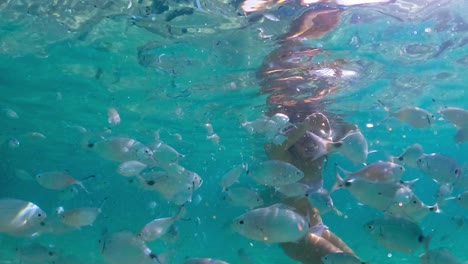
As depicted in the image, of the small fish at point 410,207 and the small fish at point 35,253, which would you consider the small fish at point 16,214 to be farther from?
the small fish at point 410,207

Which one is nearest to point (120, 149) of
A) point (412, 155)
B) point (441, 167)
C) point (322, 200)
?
point (322, 200)

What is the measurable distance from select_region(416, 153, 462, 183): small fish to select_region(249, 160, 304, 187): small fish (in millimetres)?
2507

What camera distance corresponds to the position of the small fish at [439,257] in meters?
6.35

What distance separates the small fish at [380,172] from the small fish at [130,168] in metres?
4.58

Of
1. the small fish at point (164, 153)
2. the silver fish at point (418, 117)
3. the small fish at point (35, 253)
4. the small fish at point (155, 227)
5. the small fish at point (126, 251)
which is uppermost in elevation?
the silver fish at point (418, 117)

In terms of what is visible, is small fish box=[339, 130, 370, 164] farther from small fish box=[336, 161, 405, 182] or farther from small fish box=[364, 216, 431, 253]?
small fish box=[364, 216, 431, 253]

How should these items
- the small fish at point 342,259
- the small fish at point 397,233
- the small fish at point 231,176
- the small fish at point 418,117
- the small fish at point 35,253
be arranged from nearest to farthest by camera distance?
1. the small fish at point 397,233
2. the small fish at point 342,259
3. the small fish at point 35,253
4. the small fish at point 418,117
5. the small fish at point 231,176

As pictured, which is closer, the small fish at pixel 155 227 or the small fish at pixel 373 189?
the small fish at pixel 373 189

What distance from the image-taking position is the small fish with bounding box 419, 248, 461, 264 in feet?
20.8

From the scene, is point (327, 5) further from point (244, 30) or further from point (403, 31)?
point (403, 31)

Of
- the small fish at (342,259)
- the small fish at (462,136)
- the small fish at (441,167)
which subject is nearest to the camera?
the small fish at (342,259)

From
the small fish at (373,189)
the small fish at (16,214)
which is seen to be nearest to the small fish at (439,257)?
the small fish at (373,189)

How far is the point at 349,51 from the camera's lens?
15086 mm

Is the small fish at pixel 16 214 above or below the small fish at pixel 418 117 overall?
below
